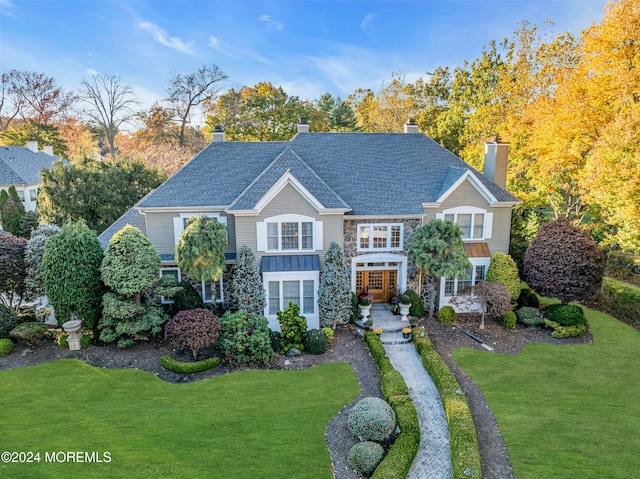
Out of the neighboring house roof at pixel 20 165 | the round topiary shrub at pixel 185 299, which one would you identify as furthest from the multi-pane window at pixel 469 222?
the neighboring house roof at pixel 20 165

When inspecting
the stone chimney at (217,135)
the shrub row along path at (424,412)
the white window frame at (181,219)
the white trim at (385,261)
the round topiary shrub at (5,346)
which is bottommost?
the shrub row along path at (424,412)

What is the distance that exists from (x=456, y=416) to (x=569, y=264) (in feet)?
44.1

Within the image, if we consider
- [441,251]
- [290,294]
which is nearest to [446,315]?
[441,251]

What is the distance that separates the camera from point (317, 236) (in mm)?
21344

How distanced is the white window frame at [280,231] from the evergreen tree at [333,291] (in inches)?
40.4

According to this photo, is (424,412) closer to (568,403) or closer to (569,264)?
(568,403)

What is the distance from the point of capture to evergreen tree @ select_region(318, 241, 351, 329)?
20.7 m

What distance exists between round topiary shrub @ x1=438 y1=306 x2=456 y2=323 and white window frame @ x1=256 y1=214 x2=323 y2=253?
27.2ft

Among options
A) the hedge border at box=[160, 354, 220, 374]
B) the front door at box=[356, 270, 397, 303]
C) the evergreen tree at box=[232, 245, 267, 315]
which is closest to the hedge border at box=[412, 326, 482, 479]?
the front door at box=[356, 270, 397, 303]

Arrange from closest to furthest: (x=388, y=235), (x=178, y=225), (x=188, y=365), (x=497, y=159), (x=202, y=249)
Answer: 1. (x=188, y=365)
2. (x=202, y=249)
3. (x=178, y=225)
4. (x=388, y=235)
5. (x=497, y=159)

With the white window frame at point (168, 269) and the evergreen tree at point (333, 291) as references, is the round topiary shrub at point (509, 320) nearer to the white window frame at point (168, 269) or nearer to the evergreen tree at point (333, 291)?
the evergreen tree at point (333, 291)

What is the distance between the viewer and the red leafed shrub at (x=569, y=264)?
21.6 m

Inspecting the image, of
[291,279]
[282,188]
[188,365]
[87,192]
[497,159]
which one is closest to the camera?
[188,365]

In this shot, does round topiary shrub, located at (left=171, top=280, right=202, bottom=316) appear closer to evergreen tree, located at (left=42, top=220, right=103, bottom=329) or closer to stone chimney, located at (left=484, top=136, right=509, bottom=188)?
evergreen tree, located at (left=42, top=220, right=103, bottom=329)
